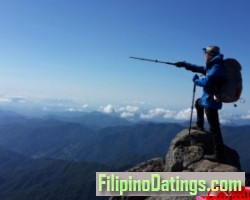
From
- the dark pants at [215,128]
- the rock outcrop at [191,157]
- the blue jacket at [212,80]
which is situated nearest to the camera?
the blue jacket at [212,80]

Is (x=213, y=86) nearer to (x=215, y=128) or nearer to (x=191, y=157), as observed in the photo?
(x=215, y=128)

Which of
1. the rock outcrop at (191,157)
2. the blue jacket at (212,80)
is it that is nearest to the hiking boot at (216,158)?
the rock outcrop at (191,157)

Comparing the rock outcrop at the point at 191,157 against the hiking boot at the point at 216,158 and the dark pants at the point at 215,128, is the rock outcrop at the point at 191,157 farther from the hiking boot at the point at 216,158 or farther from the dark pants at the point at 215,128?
the dark pants at the point at 215,128

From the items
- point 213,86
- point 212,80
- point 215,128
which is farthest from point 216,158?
point 212,80

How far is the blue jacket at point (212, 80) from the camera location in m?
14.9

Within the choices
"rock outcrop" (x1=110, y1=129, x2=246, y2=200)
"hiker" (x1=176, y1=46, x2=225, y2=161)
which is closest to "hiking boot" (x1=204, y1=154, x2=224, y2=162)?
"hiker" (x1=176, y1=46, x2=225, y2=161)

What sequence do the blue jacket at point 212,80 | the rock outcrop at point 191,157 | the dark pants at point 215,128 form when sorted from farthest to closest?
the rock outcrop at point 191,157
the dark pants at point 215,128
the blue jacket at point 212,80

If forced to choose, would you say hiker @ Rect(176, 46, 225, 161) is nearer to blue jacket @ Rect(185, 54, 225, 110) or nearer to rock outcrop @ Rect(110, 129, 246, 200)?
blue jacket @ Rect(185, 54, 225, 110)

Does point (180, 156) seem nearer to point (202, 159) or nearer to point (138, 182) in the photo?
point (202, 159)

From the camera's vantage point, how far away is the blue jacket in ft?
48.9

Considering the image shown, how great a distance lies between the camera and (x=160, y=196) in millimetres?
16109

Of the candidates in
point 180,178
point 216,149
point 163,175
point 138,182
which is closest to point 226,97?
point 216,149

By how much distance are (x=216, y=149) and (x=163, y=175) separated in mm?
3159

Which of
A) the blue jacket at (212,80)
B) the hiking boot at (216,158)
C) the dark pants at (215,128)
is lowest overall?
the hiking boot at (216,158)
